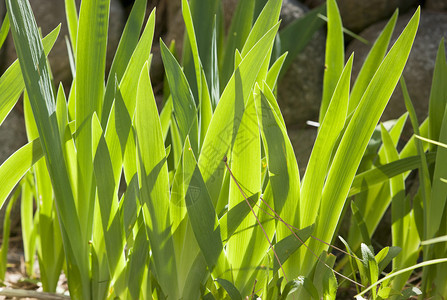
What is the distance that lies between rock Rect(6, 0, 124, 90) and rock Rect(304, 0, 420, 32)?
835 millimetres

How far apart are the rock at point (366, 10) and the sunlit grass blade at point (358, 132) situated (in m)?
1.11

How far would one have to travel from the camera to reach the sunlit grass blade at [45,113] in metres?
0.62

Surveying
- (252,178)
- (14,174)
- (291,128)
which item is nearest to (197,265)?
(252,178)

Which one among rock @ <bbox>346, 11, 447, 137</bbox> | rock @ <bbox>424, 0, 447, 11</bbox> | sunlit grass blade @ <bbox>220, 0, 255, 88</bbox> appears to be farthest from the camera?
rock @ <bbox>424, 0, 447, 11</bbox>

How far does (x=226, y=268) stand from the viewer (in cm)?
70

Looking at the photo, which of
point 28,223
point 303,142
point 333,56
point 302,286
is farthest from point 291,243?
point 303,142

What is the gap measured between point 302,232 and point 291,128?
1062 mm

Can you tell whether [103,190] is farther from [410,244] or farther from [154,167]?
[410,244]

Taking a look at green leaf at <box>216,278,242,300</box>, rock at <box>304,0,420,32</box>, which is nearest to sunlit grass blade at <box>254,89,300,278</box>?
green leaf at <box>216,278,242,300</box>

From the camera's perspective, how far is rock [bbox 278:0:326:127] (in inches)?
66.1

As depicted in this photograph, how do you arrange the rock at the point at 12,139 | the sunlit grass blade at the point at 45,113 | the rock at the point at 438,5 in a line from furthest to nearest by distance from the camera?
the rock at the point at 12,139, the rock at the point at 438,5, the sunlit grass blade at the point at 45,113

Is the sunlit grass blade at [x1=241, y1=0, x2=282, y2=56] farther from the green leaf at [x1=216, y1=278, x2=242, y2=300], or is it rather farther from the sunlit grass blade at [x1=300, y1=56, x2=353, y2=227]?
the green leaf at [x1=216, y1=278, x2=242, y2=300]

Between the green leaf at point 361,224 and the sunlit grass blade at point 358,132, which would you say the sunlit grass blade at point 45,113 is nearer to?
the sunlit grass blade at point 358,132

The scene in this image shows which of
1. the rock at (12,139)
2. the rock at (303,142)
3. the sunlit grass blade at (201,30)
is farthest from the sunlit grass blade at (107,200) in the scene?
the rock at (12,139)
